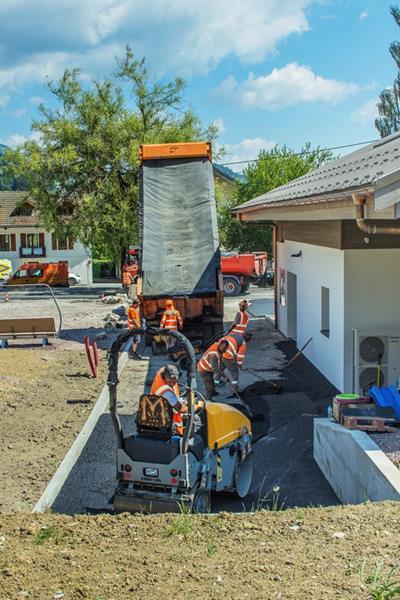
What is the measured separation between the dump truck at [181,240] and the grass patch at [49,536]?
505 inches

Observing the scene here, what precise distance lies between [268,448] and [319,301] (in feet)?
16.7

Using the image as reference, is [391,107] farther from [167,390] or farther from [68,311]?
[167,390]

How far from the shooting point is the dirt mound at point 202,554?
4534mm

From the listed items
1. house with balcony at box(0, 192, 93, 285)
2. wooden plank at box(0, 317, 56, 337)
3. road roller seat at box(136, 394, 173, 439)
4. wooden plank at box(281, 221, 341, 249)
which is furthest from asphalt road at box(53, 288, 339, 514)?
house with balcony at box(0, 192, 93, 285)

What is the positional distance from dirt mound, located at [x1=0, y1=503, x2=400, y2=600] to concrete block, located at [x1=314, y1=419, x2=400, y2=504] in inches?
35.2

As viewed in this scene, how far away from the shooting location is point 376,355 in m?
12.3

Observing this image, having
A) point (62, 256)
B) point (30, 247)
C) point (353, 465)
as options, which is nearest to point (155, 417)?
point (353, 465)

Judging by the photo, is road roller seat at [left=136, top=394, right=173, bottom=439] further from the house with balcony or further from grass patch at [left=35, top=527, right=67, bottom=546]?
the house with balcony

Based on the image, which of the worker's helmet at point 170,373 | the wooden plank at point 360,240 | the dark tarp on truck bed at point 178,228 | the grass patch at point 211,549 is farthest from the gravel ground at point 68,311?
the grass patch at point 211,549

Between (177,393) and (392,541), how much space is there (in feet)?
10.2

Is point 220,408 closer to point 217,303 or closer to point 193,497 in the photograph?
point 193,497

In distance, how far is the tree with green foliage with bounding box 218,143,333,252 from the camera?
147 feet

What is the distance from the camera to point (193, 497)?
7152 mm

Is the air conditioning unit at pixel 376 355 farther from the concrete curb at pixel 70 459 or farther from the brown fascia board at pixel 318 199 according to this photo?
the concrete curb at pixel 70 459
